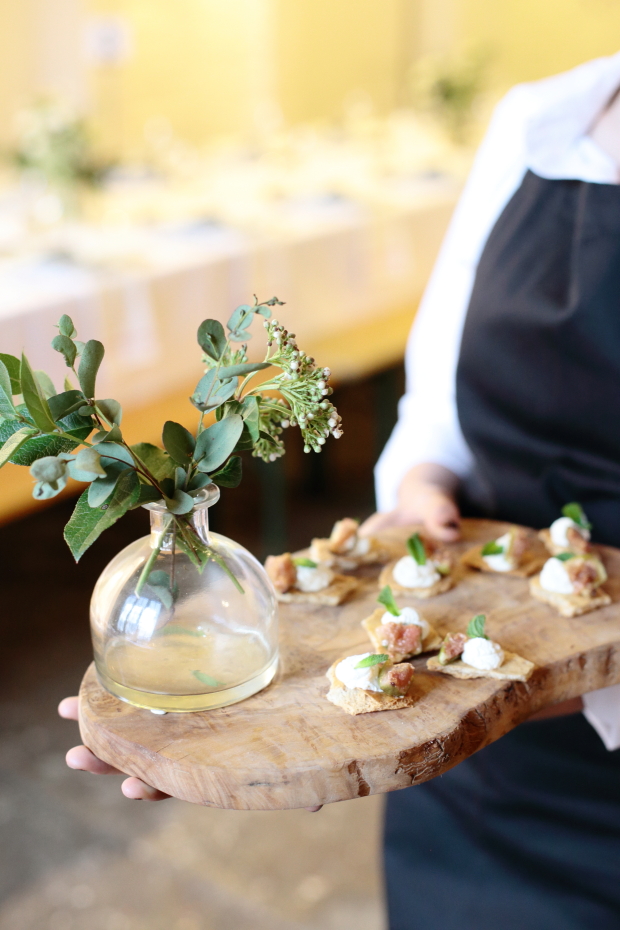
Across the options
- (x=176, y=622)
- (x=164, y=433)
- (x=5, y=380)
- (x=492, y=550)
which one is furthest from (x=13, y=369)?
(x=492, y=550)

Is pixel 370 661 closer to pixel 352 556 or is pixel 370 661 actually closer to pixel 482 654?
pixel 482 654

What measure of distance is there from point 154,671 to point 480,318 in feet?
2.53

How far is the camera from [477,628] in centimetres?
98

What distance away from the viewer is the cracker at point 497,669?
948mm

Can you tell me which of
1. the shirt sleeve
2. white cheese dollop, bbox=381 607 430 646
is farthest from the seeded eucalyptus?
the shirt sleeve

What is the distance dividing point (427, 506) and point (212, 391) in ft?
1.84

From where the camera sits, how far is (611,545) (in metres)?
1.33

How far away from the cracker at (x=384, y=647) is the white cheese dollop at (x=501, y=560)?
18 cm

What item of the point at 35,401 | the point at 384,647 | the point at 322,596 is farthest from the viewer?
the point at 322,596

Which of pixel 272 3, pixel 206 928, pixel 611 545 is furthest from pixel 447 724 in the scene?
pixel 272 3

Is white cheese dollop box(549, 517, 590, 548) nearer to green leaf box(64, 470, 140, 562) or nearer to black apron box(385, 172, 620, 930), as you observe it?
black apron box(385, 172, 620, 930)

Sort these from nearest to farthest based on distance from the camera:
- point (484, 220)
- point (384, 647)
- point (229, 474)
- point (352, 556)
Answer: point (229, 474) → point (384, 647) → point (352, 556) → point (484, 220)

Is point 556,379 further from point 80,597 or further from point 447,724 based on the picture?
point 80,597

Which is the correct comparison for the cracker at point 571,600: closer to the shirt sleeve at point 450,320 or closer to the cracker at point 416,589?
the cracker at point 416,589
